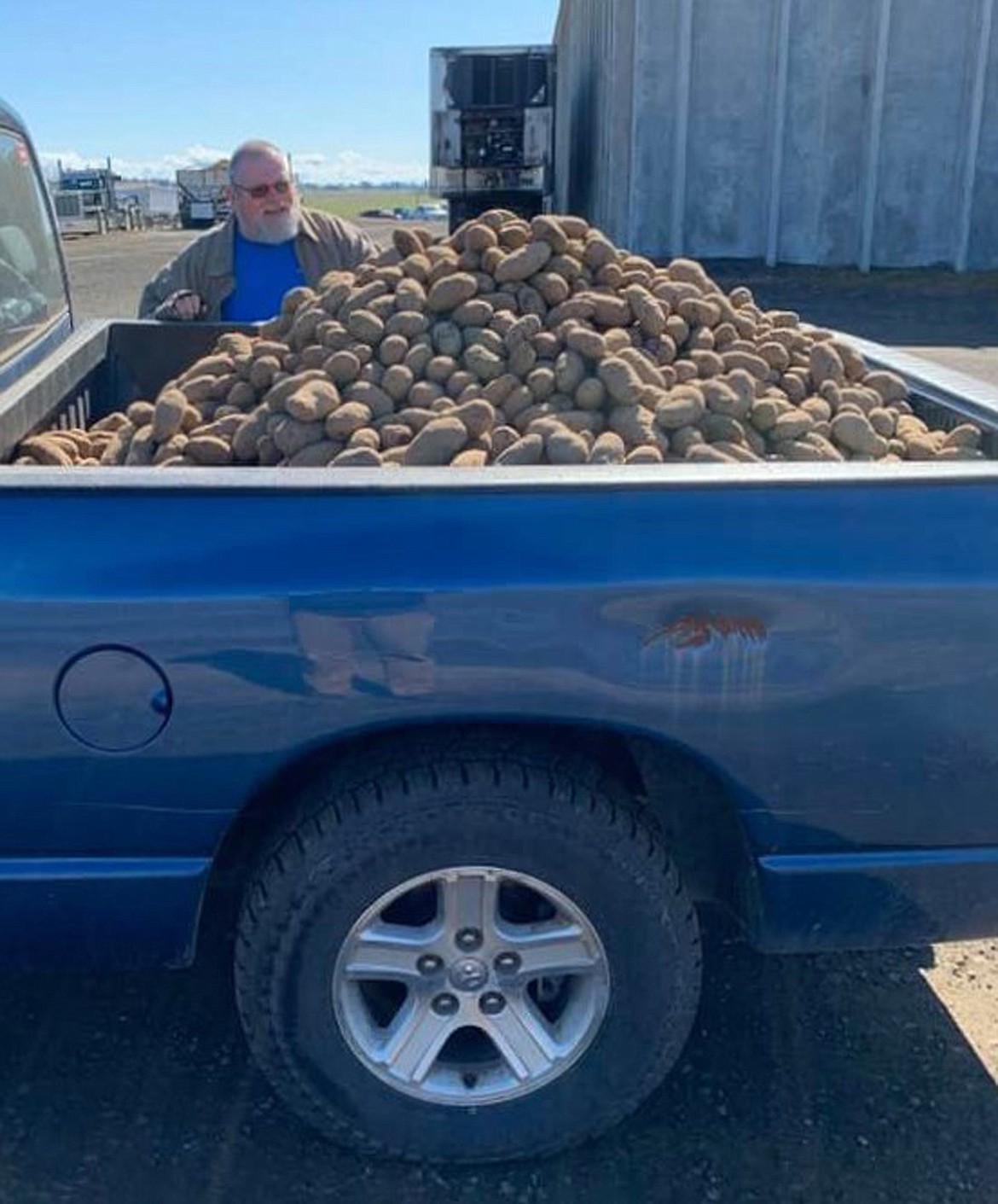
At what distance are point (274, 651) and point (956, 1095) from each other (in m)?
1.80

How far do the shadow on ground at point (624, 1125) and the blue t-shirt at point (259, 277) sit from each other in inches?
111

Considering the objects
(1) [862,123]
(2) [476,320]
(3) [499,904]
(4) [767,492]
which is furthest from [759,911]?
(1) [862,123]

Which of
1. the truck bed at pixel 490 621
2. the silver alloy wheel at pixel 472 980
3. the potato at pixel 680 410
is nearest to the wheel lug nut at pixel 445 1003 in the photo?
the silver alloy wheel at pixel 472 980

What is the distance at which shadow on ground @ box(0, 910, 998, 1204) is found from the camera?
2594 mm

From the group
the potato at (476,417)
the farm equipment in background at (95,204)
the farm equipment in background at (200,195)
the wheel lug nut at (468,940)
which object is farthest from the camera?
the farm equipment in background at (200,195)

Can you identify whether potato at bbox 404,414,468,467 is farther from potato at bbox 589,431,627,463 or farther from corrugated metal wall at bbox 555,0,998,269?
corrugated metal wall at bbox 555,0,998,269

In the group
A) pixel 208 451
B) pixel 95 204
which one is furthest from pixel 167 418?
pixel 95 204

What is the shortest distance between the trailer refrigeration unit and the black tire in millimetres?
23528

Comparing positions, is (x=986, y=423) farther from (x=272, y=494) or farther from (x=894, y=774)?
(x=272, y=494)

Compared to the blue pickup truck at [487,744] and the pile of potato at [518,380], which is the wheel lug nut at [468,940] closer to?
the blue pickup truck at [487,744]

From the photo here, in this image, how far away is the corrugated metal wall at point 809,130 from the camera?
55.6 ft

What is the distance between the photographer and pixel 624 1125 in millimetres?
2766

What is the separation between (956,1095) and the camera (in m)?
2.87

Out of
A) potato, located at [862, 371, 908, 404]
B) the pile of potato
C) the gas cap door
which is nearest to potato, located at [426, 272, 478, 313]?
the pile of potato
